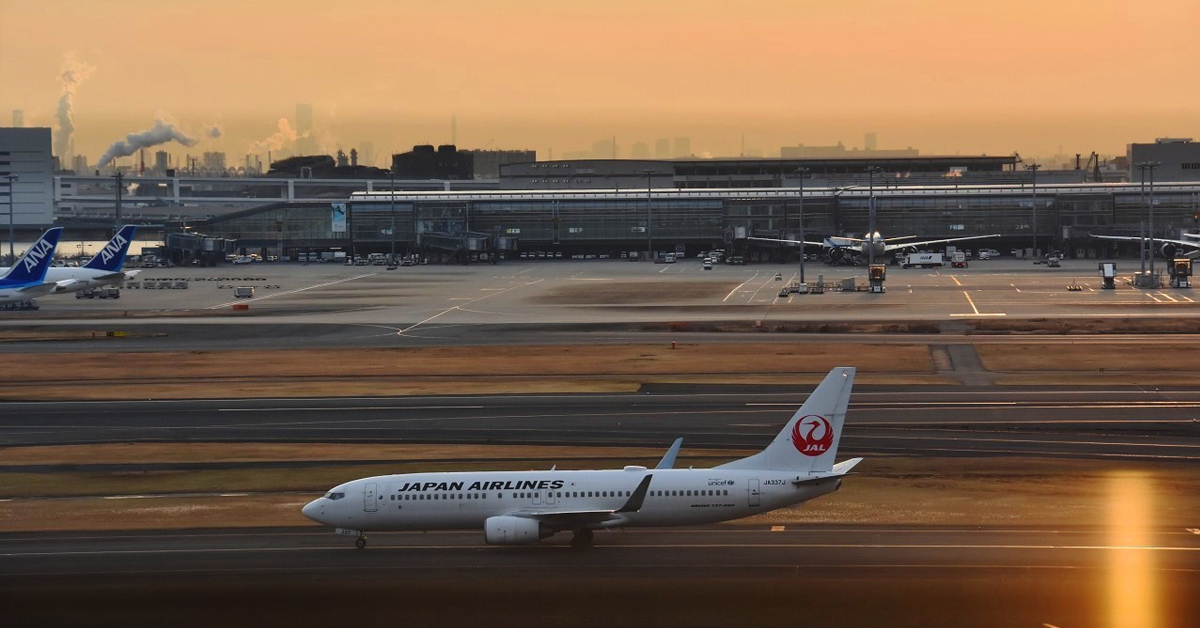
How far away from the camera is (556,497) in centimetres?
4638

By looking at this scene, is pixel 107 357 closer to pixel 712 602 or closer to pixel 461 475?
pixel 461 475

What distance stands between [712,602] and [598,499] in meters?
8.02

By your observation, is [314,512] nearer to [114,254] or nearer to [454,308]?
[454,308]

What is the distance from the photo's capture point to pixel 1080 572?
41.7 metres

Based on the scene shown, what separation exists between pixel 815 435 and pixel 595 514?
326 inches

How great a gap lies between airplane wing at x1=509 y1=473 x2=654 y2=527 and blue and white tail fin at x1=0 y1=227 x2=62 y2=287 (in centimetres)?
11079

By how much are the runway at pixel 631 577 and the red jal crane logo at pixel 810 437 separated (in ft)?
11.1

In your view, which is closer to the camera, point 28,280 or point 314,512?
point 314,512

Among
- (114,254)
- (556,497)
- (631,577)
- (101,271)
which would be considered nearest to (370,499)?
(556,497)

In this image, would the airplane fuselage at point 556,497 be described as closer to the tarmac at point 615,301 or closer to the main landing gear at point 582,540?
the main landing gear at point 582,540

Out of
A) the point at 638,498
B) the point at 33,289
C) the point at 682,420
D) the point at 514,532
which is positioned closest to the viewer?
the point at 638,498

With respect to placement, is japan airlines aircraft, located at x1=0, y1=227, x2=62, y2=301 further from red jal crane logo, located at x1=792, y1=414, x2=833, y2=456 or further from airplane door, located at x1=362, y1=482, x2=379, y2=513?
red jal crane logo, located at x1=792, y1=414, x2=833, y2=456

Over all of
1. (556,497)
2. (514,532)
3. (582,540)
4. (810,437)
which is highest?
(810,437)

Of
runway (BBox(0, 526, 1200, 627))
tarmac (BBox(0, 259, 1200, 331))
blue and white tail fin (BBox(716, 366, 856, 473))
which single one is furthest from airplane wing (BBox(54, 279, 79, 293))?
blue and white tail fin (BBox(716, 366, 856, 473))
